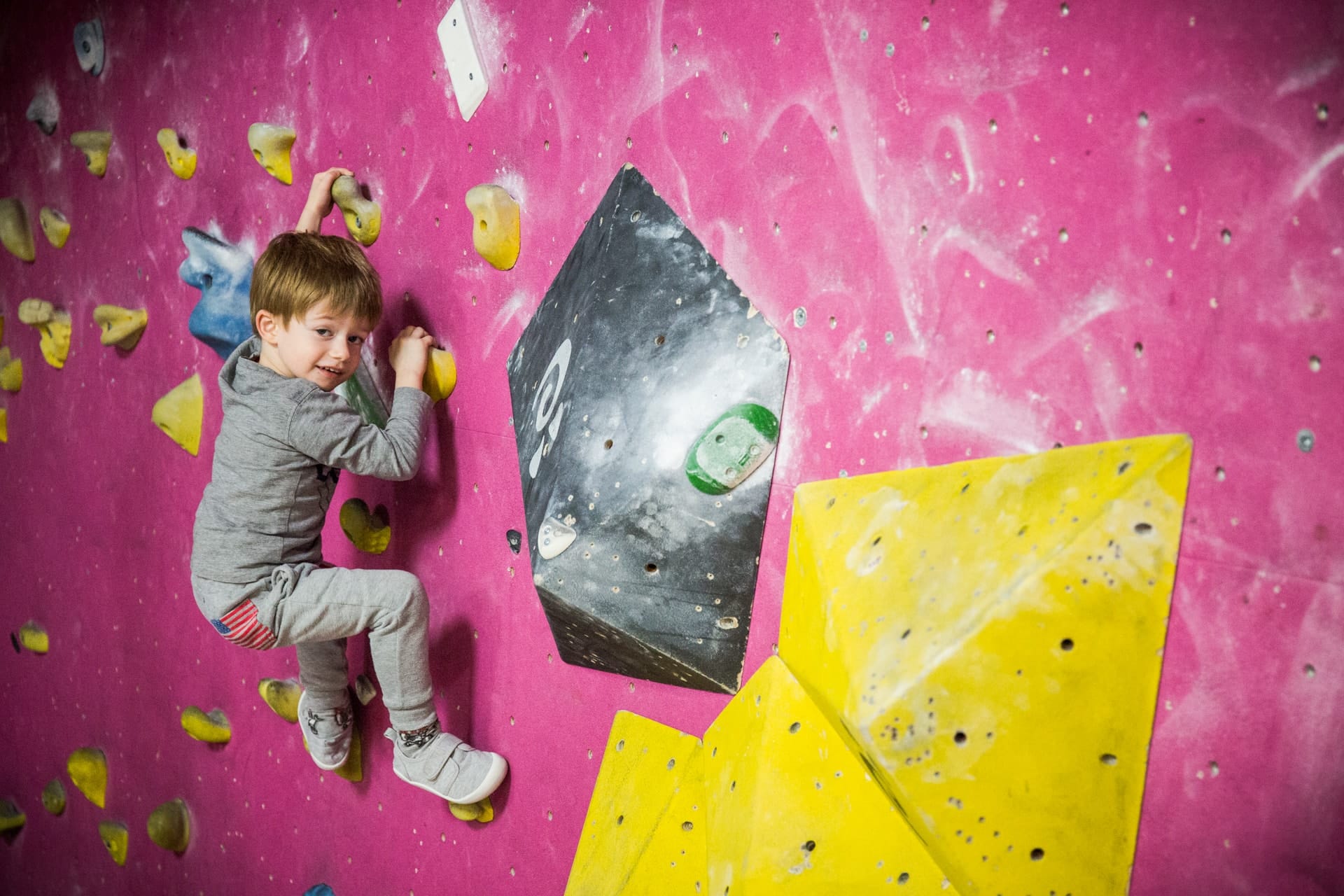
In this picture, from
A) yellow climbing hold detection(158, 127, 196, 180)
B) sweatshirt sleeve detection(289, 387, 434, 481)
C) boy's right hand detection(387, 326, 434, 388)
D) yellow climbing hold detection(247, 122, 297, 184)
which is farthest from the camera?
yellow climbing hold detection(158, 127, 196, 180)

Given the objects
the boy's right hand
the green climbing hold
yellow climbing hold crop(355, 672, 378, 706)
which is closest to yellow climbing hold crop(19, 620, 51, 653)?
yellow climbing hold crop(355, 672, 378, 706)

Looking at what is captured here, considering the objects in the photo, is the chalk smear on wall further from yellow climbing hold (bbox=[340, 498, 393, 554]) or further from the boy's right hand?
yellow climbing hold (bbox=[340, 498, 393, 554])

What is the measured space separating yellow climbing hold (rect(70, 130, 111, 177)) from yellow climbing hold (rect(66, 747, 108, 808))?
1274 millimetres

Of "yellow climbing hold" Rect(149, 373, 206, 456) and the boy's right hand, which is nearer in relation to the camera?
the boy's right hand

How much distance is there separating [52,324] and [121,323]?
318 mm

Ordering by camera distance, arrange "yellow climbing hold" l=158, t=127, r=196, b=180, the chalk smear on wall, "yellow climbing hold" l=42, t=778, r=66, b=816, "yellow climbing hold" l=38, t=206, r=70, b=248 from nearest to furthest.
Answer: the chalk smear on wall
"yellow climbing hold" l=158, t=127, r=196, b=180
"yellow climbing hold" l=38, t=206, r=70, b=248
"yellow climbing hold" l=42, t=778, r=66, b=816

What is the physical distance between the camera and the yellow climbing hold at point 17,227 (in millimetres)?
2176

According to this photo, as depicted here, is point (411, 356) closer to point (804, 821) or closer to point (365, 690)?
point (365, 690)

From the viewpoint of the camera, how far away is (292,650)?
5.69ft

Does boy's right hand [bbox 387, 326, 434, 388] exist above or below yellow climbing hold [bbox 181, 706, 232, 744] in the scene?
above

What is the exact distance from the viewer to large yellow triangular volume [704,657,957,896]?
88 cm

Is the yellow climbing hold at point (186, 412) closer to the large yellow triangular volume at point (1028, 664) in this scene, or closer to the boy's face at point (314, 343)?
the boy's face at point (314, 343)

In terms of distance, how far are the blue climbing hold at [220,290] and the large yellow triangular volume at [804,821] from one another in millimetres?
1202

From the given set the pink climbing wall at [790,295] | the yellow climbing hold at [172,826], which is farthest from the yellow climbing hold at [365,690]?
the yellow climbing hold at [172,826]
